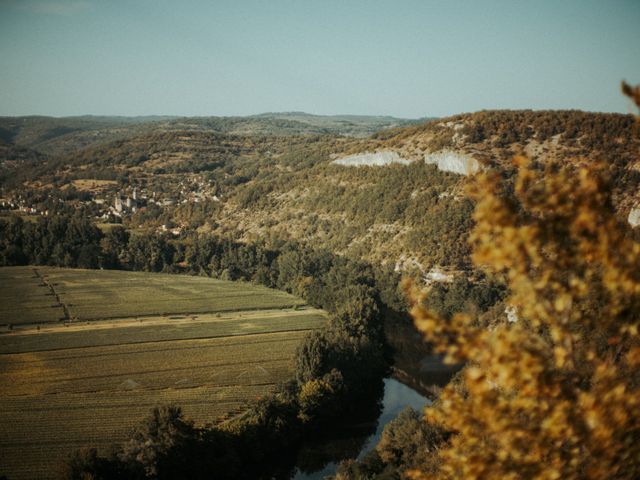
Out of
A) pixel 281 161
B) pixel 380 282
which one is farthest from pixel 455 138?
pixel 281 161

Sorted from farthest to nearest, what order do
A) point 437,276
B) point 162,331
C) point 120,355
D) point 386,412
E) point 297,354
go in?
point 437,276
point 162,331
point 120,355
point 297,354
point 386,412

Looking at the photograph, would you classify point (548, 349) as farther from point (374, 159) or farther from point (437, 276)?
point (374, 159)

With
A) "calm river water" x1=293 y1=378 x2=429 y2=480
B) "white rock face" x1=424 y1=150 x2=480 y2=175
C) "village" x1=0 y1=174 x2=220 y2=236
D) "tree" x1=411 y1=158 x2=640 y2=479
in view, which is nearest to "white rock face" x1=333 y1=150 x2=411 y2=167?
"white rock face" x1=424 y1=150 x2=480 y2=175

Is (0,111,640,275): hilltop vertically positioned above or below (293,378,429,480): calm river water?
above

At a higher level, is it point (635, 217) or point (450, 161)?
point (450, 161)

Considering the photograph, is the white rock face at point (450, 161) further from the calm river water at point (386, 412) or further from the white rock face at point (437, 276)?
the calm river water at point (386, 412)

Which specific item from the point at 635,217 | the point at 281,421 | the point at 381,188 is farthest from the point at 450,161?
the point at 281,421

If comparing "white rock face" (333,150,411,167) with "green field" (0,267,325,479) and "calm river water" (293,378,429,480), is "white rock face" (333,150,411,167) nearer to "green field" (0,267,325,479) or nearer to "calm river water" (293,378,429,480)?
"green field" (0,267,325,479)

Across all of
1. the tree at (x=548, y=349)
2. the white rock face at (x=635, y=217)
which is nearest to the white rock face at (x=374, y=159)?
the white rock face at (x=635, y=217)
